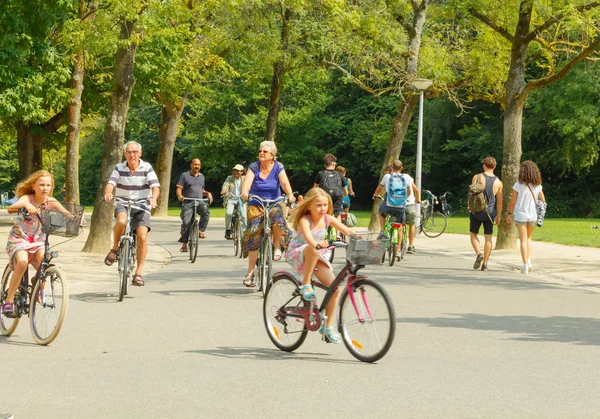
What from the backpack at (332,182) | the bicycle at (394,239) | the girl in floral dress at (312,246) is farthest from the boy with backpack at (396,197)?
the girl in floral dress at (312,246)

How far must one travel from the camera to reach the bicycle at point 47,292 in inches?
324

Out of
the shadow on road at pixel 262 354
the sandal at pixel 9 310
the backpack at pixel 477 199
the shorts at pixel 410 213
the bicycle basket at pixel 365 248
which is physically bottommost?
the shadow on road at pixel 262 354

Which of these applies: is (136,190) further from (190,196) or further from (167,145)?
(167,145)

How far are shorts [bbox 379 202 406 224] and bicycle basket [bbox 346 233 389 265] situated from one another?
33.7ft

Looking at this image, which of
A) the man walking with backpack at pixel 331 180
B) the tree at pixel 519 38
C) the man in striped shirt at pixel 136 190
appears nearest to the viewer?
the man in striped shirt at pixel 136 190

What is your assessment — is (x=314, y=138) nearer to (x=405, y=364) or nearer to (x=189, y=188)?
(x=189, y=188)

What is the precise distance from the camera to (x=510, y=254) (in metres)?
20.1

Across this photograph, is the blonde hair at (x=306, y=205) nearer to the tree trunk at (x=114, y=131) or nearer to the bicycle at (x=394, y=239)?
the bicycle at (x=394, y=239)

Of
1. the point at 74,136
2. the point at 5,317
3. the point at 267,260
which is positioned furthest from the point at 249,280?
the point at 74,136

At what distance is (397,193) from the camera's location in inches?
698

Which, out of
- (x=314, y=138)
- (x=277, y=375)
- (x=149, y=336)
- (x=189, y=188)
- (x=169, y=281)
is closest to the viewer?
(x=277, y=375)

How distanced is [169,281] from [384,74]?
16140 mm

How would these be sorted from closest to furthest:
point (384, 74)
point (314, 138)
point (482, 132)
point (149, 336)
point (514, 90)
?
point (149, 336) < point (514, 90) < point (384, 74) < point (482, 132) < point (314, 138)

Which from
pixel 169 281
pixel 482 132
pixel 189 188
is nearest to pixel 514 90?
pixel 189 188
